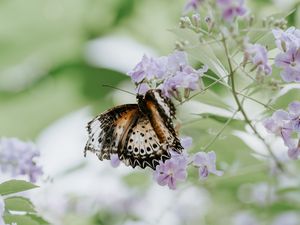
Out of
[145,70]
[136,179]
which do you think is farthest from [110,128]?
[136,179]

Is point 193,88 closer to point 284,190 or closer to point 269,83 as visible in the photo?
point 269,83

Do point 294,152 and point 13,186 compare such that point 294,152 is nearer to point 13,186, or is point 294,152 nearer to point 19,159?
point 13,186

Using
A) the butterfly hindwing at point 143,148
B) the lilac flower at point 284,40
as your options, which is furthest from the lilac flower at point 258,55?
the butterfly hindwing at point 143,148

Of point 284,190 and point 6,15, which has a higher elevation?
point 6,15

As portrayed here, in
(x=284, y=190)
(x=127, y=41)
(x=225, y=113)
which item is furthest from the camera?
(x=127, y=41)

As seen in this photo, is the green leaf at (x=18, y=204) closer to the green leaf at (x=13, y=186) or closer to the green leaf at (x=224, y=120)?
the green leaf at (x=13, y=186)

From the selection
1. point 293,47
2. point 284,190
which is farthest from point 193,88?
point 284,190

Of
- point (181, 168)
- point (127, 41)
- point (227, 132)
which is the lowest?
point (181, 168)
